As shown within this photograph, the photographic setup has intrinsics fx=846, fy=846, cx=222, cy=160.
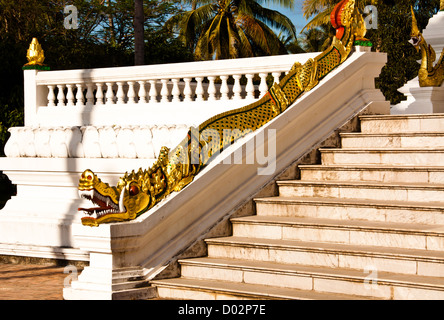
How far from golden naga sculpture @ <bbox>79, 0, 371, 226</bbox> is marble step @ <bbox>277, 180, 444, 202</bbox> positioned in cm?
74

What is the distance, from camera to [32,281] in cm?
838

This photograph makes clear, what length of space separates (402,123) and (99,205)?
353 cm

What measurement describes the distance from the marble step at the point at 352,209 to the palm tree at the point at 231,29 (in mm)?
24721

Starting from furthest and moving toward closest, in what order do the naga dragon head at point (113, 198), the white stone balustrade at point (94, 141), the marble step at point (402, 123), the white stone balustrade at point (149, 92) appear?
the white stone balustrade at point (149, 92) < the white stone balustrade at point (94, 141) < the marble step at point (402, 123) < the naga dragon head at point (113, 198)

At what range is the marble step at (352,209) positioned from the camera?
7148 mm

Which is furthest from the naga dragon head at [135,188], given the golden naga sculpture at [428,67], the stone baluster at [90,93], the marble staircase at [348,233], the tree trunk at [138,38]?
the tree trunk at [138,38]

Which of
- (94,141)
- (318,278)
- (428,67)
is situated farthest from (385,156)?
(428,67)

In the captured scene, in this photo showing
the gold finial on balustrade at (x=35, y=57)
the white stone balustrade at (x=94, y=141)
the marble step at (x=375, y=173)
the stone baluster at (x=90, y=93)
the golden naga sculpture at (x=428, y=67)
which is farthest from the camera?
the golden naga sculpture at (x=428, y=67)

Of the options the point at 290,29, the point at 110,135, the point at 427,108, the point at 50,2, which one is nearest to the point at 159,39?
the point at 50,2

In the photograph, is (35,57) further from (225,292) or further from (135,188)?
(225,292)

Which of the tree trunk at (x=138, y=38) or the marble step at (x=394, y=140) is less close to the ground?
the tree trunk at (x=138, y=38)

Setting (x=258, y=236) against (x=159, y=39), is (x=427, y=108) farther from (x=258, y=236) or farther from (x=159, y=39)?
(x=159, y=39)

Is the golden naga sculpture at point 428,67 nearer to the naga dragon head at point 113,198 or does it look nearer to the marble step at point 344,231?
the marble step at point 344,231

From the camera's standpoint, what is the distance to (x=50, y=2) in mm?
30812
